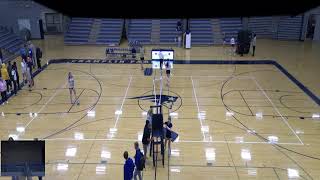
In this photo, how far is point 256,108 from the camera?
13617mm

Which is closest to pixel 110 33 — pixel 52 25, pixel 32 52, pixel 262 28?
pixel 52 25

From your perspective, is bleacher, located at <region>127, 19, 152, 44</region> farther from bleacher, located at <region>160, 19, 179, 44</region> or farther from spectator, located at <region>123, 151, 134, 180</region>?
spectator, located at <region>123, 151, 134, 180</region>

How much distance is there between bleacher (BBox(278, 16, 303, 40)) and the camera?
89.5ft

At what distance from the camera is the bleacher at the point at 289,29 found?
27278mm

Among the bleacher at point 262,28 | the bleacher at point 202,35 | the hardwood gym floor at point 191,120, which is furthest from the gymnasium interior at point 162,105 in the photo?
the bleacher at point 262,28

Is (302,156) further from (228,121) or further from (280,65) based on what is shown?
(280,65)

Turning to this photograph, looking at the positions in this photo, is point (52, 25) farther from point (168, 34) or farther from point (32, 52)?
point (32, 52)

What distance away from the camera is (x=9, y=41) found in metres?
23.8

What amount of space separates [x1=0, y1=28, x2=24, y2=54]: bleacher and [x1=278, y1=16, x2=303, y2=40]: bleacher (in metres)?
20.2

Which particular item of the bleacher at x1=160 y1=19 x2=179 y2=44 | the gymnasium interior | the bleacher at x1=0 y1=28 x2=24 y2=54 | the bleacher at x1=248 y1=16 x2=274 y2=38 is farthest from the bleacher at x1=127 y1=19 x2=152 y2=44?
the bleacher at x1=248 y1=16 x2=274 y2=38

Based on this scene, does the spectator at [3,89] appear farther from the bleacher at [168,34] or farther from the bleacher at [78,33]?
the bleacher at [168,34]

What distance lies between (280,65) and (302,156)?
11.2m

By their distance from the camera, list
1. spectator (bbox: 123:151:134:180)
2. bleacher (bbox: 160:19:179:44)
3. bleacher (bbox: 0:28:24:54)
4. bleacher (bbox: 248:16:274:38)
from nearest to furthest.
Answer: spectator (bbox: 123:151:134:180) → bleacher (bbox: 0:28:24:54) → bleacher (bbox: 160:19:179:44) → bleacher (bbox: 248:16:274:38)

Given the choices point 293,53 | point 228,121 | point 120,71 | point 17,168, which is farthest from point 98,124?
point 293,53
